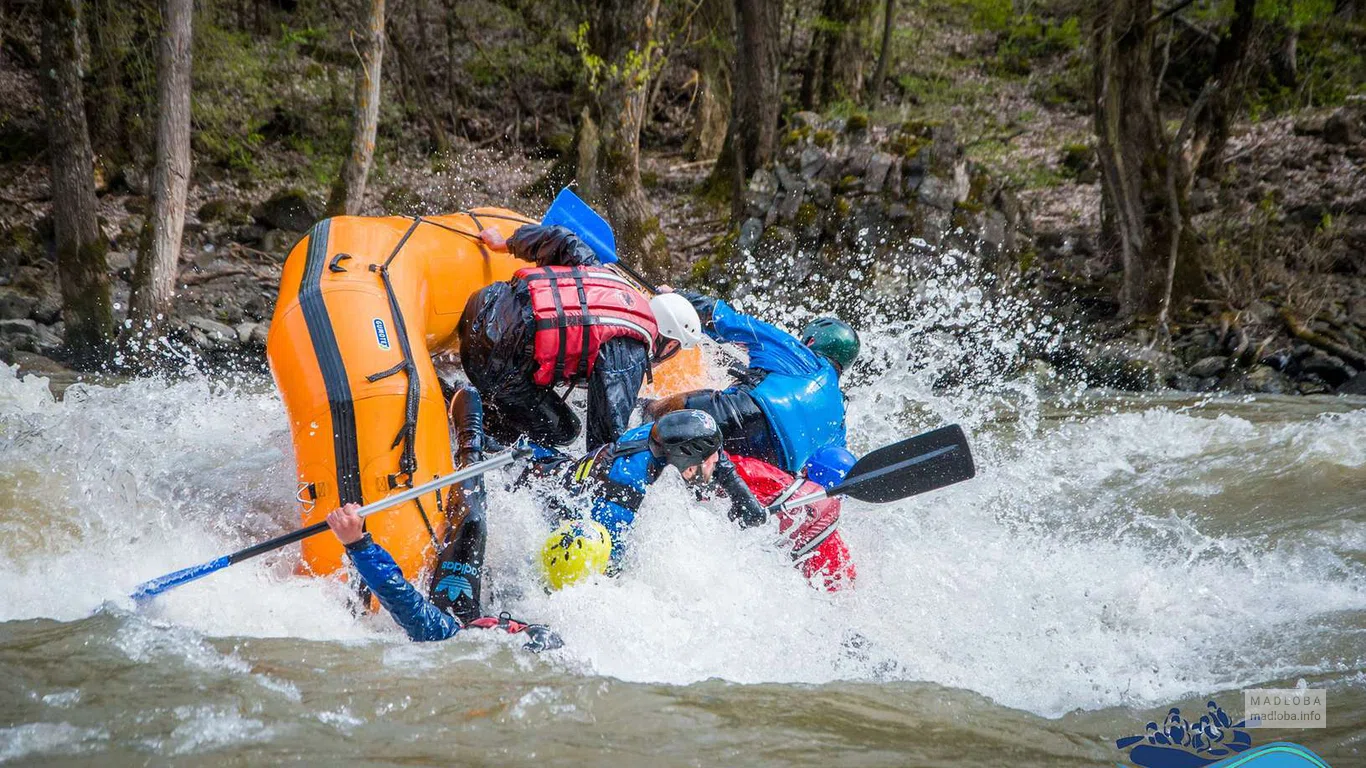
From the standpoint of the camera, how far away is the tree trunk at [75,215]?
8.94 meters

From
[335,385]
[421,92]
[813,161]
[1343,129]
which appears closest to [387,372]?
[335,385]

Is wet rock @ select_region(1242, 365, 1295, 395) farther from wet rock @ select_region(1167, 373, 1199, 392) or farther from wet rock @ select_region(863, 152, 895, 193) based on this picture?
wet rock @ select_region(863, 152, 895, 193)

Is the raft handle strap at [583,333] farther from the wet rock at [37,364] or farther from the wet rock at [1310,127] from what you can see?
the wet rock at [1310,127]

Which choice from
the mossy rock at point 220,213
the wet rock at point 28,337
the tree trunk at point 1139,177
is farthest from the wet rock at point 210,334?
the tree trunk at point 1139,177

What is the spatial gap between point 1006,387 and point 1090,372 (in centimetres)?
90

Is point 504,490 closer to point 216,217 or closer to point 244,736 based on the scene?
point 244,736

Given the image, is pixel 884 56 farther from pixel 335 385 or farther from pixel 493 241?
pixel 335 385

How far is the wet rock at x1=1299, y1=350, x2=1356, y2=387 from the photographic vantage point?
30.2 feet

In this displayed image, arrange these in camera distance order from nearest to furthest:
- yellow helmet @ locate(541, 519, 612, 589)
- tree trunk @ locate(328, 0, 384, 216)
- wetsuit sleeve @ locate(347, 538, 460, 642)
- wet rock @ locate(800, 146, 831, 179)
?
wetsuit sleeve @ locate(347, 538, 460, 642) < yellow helmet @ locate(541, 519, 612, 589) < tree trunk @ locate(328, 0, 384, 216) < wet rock @ locate(800, 146, 831, 179)

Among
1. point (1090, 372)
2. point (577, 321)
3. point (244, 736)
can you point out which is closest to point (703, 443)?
point (577, 321)

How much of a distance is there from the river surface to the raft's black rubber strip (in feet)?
1.37

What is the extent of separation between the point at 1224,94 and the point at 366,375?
35.0ft

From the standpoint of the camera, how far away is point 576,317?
4777mm

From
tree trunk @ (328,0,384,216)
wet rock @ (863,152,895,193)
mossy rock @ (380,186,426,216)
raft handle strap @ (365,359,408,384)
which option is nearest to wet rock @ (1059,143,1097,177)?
wet rock @ (863,152,895,193)
